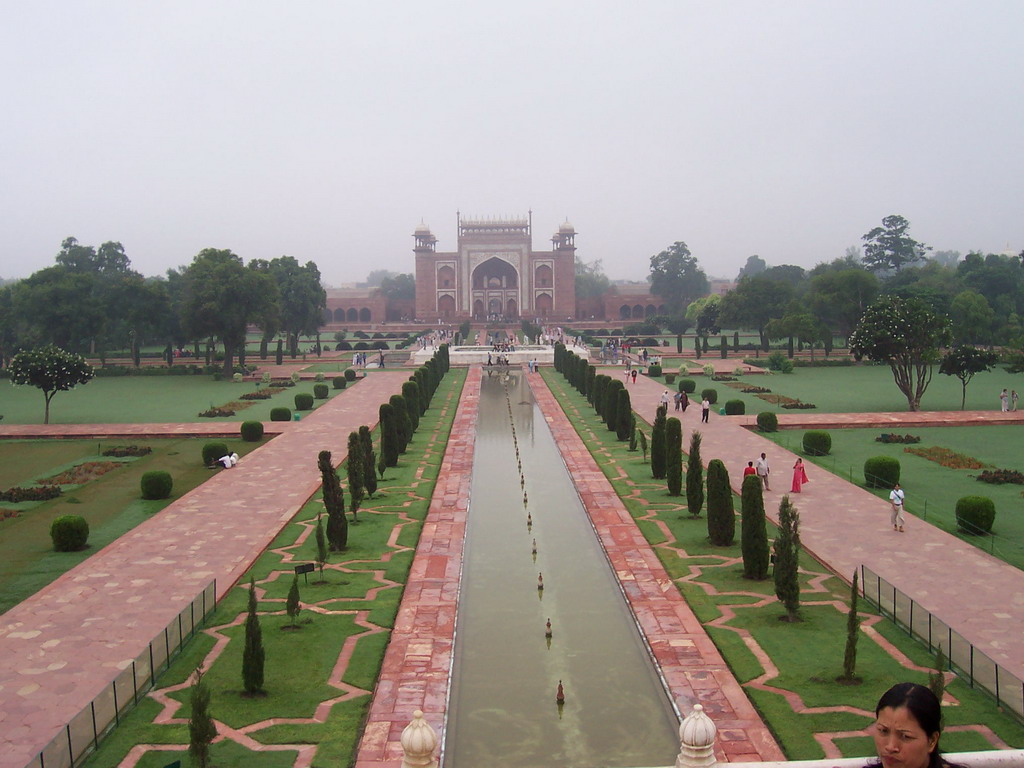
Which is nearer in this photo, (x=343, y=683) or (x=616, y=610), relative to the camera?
(x=343, y=683)

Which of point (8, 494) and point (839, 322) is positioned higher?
point (839, 322)

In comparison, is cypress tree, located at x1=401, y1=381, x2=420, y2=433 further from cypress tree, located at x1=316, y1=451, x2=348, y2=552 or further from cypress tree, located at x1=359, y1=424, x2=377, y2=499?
cypress tree, located at x1=316, y1=451, x2=348, y2=552

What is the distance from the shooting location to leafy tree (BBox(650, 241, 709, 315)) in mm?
72250

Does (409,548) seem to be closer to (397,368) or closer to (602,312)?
(397,368)

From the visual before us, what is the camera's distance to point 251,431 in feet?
63.7

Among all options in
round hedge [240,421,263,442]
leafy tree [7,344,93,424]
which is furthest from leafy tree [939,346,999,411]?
leafy tree [7,344,93,424]

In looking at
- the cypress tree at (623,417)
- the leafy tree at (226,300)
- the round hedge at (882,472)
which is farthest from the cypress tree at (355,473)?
the leafy tree at (226,300)

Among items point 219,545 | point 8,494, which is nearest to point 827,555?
point 219,545

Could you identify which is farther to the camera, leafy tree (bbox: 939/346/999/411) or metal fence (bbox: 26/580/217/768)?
leafy tree (bbox: 939/346/999/411)

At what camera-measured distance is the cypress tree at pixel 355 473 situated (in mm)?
12703

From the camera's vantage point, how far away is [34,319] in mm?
32875

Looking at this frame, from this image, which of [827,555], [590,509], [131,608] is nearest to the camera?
[131,608]

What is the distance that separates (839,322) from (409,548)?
32510mm

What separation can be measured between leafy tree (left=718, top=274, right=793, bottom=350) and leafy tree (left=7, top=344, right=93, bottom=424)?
28591mm
